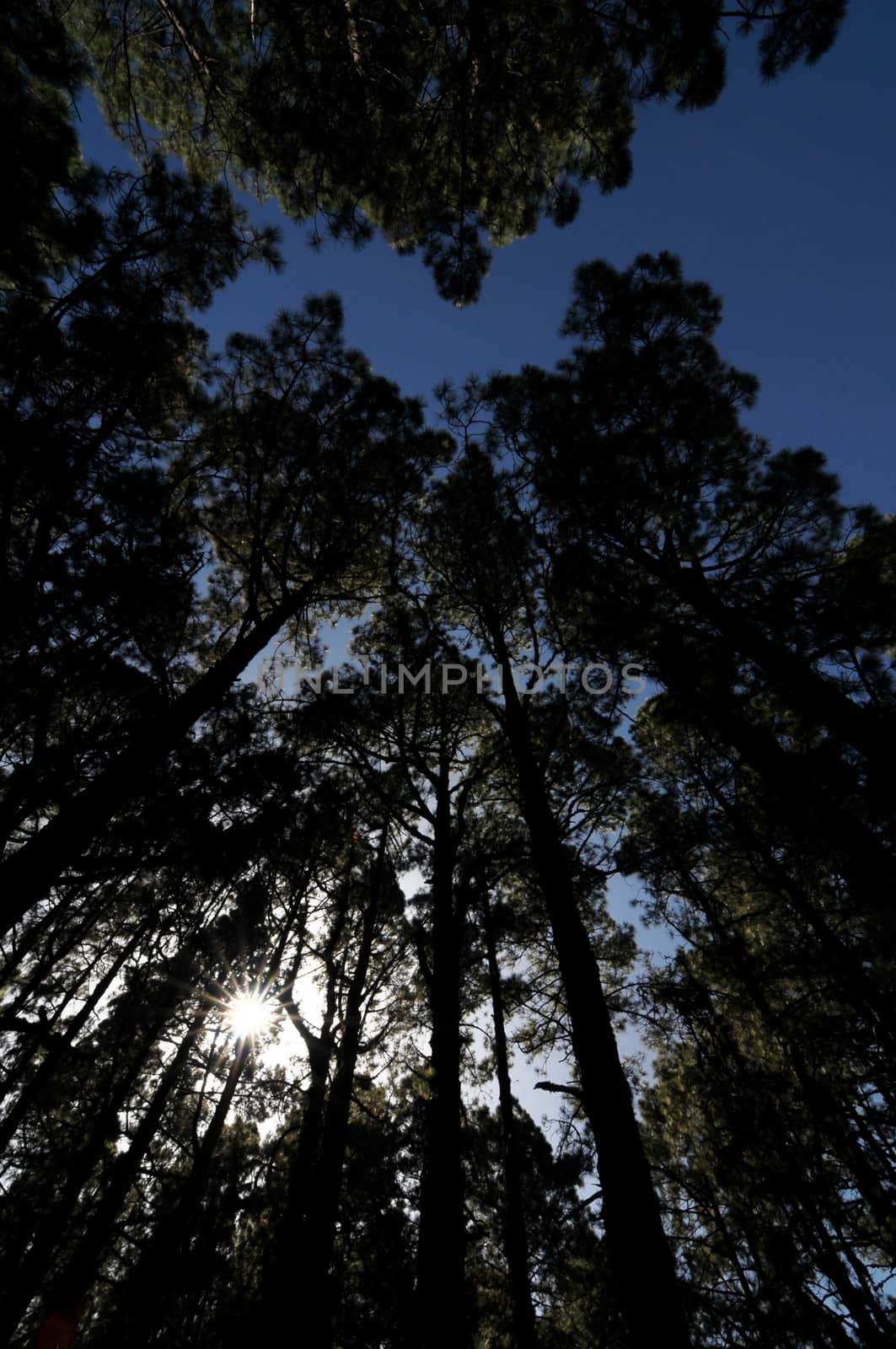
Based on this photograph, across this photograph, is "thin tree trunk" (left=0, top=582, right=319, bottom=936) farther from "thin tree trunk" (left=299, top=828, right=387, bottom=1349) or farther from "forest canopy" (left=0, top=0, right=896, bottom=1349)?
"thin tree trunk" (left=299, top=828, right=387, bottom=1349)

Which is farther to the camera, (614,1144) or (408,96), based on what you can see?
(408,96)

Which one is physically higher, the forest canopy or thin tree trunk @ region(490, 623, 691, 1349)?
the forest canopy

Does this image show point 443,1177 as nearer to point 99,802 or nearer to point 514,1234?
point 99,802

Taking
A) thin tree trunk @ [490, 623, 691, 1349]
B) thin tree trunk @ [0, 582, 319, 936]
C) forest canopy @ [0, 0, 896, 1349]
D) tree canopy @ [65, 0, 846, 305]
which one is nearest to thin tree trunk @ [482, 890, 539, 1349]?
forest canopy @ [0, 0, 896, 1349]

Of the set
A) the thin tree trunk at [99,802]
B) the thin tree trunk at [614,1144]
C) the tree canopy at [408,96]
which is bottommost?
the thin tree trunk at [614,1144]

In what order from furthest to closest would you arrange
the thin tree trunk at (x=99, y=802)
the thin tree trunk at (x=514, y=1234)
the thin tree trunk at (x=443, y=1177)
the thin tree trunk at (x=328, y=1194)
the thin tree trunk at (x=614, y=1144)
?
1. the thin tree trunk at (x=514, y=1234)
2. the thin tree trunk at (x=328, y=1194)
3. the thin tree trunk at (x=443, y=1177)
4. the thin tree trunk at (x=99, y=802)
5. the thin tree trunk at (x=614, y=1144)


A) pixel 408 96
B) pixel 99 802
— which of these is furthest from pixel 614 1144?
pixel 408 96

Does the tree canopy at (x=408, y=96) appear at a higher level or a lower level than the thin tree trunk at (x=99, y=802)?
higher

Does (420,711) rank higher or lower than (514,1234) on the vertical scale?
higher

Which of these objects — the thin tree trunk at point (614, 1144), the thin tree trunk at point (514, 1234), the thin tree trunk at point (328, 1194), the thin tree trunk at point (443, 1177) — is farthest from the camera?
the thin tree trunk at point (514, 1234)

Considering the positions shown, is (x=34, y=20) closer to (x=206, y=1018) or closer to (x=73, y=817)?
(x=73, y=817)

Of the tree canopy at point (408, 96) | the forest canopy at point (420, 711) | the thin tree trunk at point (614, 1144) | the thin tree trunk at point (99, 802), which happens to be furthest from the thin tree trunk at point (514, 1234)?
the tree canopy at point (408, 96)

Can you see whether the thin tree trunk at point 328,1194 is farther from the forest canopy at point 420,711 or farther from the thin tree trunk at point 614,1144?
the thin tree trunk at point 614,1144

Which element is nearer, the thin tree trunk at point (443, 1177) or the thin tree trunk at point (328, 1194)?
the thin tree trunk at point (443, 1177)
